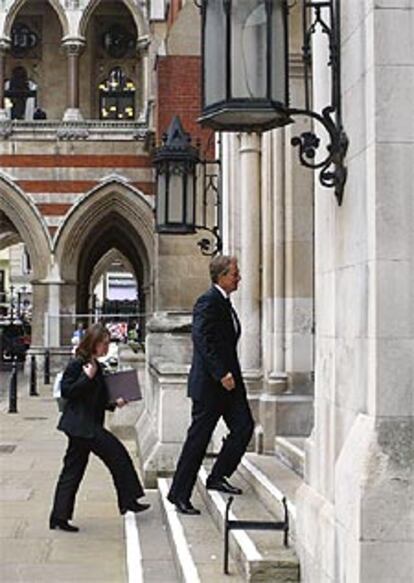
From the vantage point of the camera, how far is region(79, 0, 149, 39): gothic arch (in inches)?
1312

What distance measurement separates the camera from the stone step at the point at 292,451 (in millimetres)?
7655

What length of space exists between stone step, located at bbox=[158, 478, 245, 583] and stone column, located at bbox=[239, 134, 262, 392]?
237 cm

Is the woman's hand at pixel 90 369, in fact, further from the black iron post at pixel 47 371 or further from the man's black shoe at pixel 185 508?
the black iron post at pixel 47 371

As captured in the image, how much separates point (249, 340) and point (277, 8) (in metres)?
5.17

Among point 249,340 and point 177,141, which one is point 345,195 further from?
point 177,141

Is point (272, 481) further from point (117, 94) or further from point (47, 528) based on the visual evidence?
point (117, 94)

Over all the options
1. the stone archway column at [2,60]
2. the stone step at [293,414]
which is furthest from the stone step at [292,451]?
the stone archway column at [2,60]

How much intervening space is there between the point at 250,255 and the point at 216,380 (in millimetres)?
3362

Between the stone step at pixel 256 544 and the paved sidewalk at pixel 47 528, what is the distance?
0.76m

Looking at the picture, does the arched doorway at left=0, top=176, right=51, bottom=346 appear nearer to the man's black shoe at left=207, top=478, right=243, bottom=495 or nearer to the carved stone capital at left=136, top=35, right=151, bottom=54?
the carved stone capital at left=136, top=35, right=151, bottom=54

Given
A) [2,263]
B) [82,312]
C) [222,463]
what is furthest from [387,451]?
[2,263]

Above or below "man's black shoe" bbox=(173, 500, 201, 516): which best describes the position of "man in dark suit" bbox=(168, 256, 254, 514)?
above

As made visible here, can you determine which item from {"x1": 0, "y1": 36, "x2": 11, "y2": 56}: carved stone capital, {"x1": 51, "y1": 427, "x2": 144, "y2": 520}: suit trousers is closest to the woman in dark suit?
{"x1": 51, "y1": 427, "x2": 144, "y2": 520}: suit trousers

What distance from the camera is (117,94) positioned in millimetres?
36125
